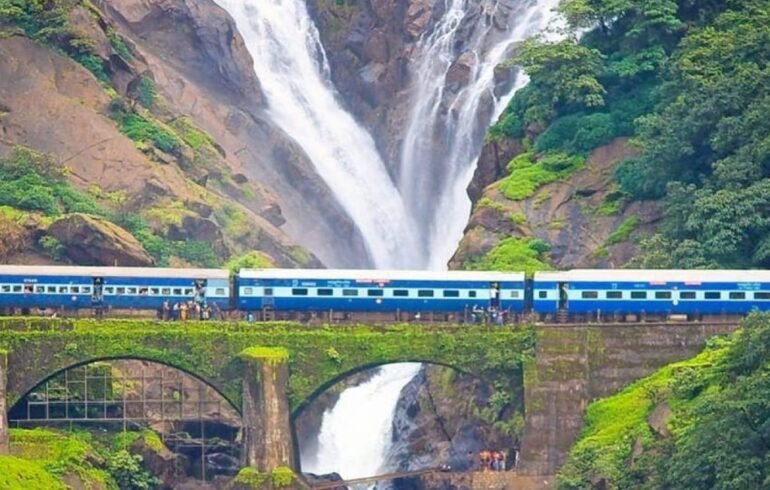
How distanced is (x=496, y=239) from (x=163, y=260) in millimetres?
12854

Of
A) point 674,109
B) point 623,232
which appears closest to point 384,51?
point 674,109

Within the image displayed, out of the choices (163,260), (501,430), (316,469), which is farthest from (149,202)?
(501,430)

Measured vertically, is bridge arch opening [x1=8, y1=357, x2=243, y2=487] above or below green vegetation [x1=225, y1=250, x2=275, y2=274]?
below

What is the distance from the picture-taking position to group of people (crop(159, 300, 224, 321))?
115312mm

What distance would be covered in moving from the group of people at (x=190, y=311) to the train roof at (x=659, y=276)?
11209mm

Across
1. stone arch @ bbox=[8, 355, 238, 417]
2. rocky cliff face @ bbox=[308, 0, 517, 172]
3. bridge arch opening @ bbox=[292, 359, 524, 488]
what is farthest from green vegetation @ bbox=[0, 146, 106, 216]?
rocky cliff face @ bbox=[308, 0, 517, 172]

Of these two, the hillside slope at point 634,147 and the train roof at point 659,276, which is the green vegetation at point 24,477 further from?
the hillside slope at point 634,147

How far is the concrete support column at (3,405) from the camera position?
361 ft

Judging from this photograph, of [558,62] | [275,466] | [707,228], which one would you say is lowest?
[275,466]

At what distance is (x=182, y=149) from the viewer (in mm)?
135875

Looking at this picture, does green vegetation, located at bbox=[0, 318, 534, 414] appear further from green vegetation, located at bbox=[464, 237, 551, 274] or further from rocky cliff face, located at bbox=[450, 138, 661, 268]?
rocky cliff face, located at bbox=[450, 138, 661, 268]

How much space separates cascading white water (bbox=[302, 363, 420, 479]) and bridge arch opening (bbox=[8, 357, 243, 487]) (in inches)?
217

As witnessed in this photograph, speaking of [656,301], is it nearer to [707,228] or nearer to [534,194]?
[707,228]

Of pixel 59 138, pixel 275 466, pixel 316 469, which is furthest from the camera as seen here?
pixel 59 138
